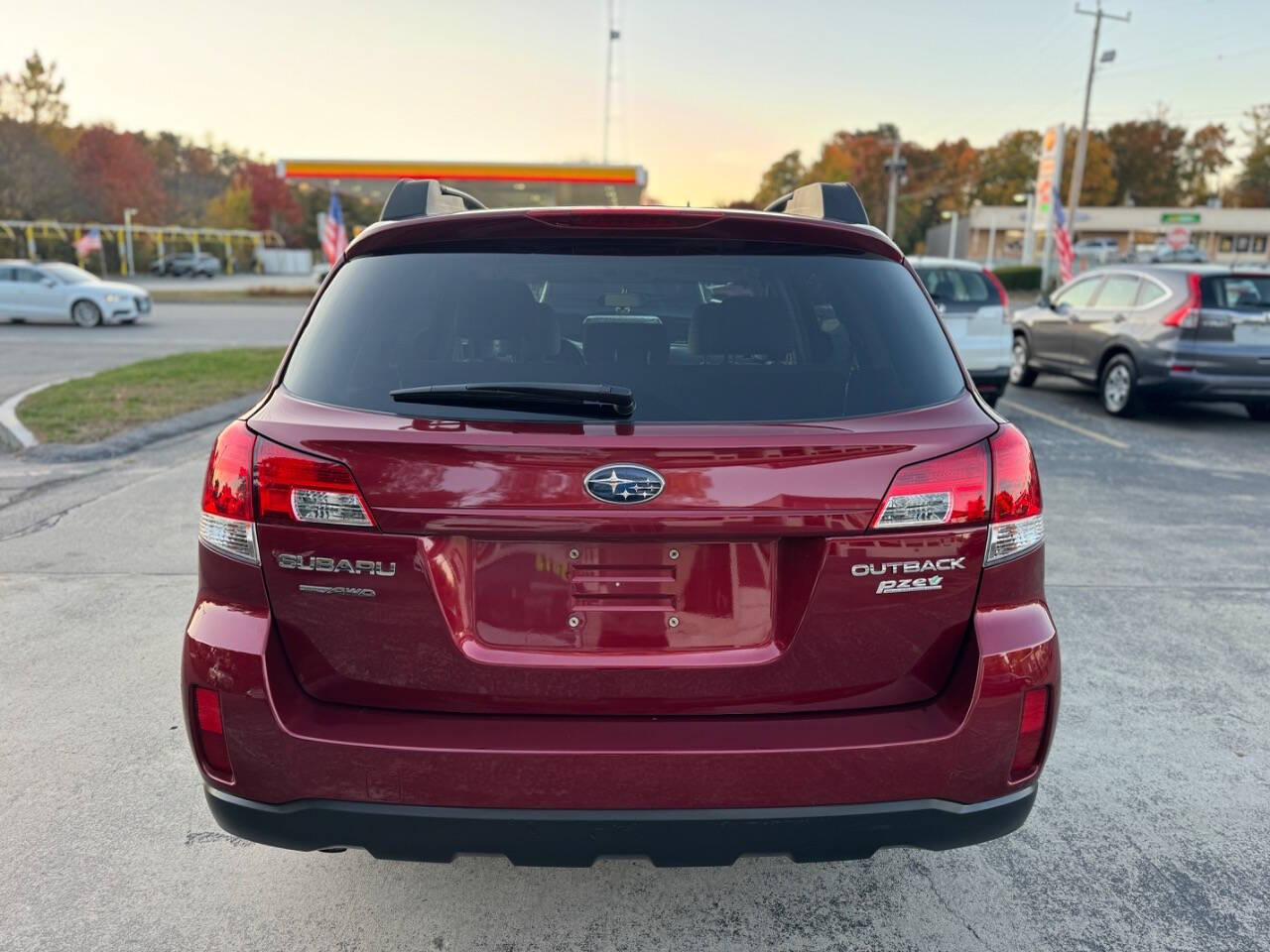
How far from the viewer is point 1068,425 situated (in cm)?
1035

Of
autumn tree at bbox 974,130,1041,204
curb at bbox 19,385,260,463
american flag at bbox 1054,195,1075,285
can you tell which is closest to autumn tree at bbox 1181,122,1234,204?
autumn tree at bbox 974,130,1041,204

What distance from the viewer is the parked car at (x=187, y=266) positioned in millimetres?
57719

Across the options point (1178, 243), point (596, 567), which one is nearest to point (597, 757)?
point (596, 567)

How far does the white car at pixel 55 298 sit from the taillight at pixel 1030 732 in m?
24.6

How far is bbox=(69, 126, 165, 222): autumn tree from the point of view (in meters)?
68.3

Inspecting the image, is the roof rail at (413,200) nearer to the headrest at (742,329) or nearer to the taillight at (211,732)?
Answer: the headrest at (742,329)

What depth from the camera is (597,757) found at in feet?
6.20

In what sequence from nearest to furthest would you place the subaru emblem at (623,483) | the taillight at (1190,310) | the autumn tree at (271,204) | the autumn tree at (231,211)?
the subaru emblem at (623,483) → the taillight at (1190,310) → the autumn tree at (231,211) → the autumn tree at (271,204)

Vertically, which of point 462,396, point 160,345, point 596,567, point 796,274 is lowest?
point 160,345

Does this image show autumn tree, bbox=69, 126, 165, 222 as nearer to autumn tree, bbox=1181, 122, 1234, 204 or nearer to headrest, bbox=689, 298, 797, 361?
headrest, bbox=689, 298, 797, 361

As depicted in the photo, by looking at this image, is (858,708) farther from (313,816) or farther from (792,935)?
(313,816)

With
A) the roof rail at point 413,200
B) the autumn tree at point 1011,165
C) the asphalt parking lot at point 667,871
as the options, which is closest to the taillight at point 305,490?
the roof rail at point 413,200

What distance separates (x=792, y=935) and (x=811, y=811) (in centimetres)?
68

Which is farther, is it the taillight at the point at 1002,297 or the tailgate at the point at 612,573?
the taillight at the point at 1002,297
